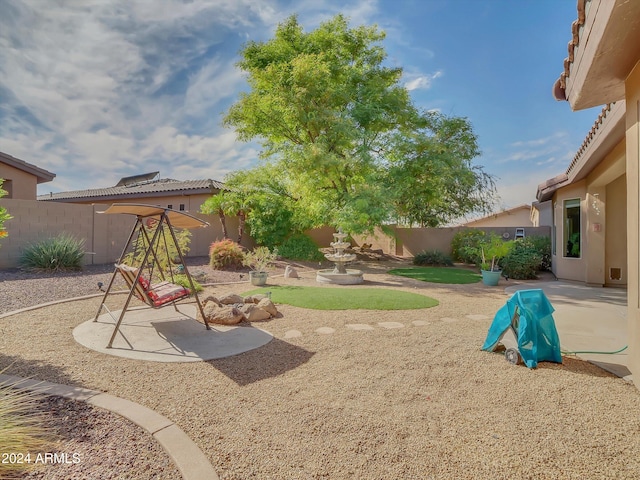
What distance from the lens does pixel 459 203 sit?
2256 centimetres

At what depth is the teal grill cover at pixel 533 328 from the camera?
4.13m

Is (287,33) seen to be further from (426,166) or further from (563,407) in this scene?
(563,407)

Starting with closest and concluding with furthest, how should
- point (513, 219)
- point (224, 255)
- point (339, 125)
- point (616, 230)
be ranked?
point (616, 230), point (224, 255), point (339, 125), point (513, 219)

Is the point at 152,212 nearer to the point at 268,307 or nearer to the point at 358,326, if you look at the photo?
the point at 268,307

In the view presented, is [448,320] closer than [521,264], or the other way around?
[448,320]

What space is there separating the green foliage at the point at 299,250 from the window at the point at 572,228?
9.77 meters

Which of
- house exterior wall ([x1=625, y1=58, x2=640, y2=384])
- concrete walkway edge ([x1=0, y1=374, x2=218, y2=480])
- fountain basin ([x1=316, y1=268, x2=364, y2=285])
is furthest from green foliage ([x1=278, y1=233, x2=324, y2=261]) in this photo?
house exterior wall ([x1=625, y1=58, x2=640, y2=384])

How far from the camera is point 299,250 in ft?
54.8

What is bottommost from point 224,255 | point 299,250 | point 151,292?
point 151,292

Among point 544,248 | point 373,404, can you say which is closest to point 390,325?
point 373,404

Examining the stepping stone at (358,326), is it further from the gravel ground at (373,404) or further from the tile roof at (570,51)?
the tile roof at (570,51)

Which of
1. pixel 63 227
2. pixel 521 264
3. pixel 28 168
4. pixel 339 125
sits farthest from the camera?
pixel 28 168

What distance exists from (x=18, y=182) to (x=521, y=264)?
20519 mm

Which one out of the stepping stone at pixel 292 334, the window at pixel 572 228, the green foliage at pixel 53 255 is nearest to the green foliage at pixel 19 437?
the stepping stone at pixel 292 334
